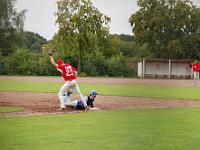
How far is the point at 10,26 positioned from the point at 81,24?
3.09 ft

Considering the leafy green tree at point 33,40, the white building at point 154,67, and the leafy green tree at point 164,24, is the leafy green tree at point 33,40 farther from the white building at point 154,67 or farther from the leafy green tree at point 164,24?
the white building at point 154,67

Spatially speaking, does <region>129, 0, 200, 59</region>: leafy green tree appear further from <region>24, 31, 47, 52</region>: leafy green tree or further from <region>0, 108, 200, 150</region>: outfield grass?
<region>0, 108, 200, 150</region>: outfield grass

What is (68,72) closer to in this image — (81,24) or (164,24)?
(81,24)

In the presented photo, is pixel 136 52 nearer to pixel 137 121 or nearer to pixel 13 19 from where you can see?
pixel 13 19

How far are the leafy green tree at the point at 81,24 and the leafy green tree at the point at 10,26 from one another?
0.58 metres

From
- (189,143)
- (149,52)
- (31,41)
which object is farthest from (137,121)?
(31,41)

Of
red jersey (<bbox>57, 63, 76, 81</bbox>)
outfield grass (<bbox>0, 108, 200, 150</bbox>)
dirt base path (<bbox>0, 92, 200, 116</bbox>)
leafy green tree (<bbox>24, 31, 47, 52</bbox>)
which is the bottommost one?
dirt base path (<bbox>0, 92, 200, 116</bbox>)

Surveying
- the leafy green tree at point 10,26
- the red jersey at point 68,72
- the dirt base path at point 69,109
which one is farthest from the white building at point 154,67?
the red jersey at point 68,72

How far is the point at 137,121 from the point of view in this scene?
20.7 feet

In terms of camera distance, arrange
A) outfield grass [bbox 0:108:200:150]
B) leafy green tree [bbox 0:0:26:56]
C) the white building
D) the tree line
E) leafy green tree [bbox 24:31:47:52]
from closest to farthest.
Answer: leafy green tree [bbox 0:0:26:56], leafy green tree [bbox 24:31:47:52], the tree line, outfield grass [bbox 0:108:200:150], the white building

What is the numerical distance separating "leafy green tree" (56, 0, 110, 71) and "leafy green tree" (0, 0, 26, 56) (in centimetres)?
58

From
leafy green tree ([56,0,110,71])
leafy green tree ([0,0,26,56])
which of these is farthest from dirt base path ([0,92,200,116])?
leafy green tree ([0,0,26,56])

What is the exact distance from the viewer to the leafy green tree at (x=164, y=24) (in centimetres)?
255

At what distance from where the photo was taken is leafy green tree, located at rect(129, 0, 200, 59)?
101 inches
